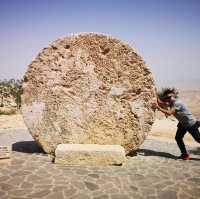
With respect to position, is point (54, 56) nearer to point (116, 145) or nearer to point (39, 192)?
point (116, 145)

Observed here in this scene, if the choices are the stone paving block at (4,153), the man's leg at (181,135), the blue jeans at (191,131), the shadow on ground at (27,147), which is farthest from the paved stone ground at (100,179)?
the blue jeans at (191,131)

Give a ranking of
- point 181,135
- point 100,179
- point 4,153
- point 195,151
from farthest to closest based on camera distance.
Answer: point 195,151 → point 181,135 → point 4,153 → point 100,179

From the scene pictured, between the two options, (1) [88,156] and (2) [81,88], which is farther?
(2) [81,88]

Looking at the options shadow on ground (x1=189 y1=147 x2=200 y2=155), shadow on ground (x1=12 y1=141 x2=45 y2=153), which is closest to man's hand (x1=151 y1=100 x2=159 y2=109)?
shadow on ground (x1=189 y1=147 x2=200 y2=155)

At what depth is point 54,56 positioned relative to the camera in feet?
21.1

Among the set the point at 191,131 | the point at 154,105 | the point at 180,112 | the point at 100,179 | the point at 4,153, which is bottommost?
the point at 100,179

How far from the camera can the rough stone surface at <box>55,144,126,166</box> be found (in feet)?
19.4

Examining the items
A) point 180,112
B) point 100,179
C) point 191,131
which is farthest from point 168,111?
point 100,179

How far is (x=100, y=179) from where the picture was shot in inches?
205

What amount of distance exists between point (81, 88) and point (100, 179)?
221 cm

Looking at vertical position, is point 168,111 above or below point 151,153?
above

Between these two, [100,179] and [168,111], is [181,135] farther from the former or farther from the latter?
[100,179]

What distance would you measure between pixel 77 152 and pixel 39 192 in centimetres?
155

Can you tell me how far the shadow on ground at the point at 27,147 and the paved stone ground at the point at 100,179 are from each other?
48 millimetres
